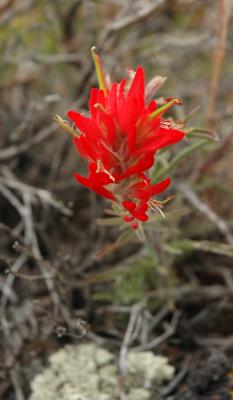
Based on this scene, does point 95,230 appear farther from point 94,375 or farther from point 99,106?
point 99,106

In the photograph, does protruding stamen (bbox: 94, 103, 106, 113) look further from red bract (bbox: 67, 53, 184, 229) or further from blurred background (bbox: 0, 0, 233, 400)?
blurred background (bbox: 0, 0, 233, 400)

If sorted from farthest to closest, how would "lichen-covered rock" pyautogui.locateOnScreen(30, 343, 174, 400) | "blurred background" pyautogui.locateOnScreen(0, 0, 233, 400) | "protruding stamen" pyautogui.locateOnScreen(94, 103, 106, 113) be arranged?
"blurred background" pyautogui.locateOnScreen(0, 0, 233, 400), "lichen-covered rock" pyautogui.locateOnScreen(30, 343, 174, 400), "protruding stamen" pyautogui.locateOnScreen(94, 103, 106, 113)

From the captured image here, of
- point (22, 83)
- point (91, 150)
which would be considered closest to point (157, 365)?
point (91, 150)

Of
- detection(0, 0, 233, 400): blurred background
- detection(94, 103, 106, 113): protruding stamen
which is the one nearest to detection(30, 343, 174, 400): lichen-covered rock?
detection(0, 0, 233, 400): blurred background

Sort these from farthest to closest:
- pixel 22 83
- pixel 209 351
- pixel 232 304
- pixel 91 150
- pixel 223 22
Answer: pixel 22 83
pixel 223 22
pixel 232 304
pixel 209 351
pixel 91 150

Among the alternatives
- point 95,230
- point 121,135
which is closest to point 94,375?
point 95,230

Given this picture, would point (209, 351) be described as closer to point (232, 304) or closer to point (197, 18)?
point (232, 304)
